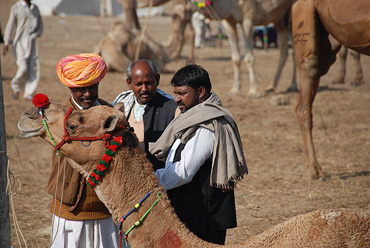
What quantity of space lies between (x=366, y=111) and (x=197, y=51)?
444 inches

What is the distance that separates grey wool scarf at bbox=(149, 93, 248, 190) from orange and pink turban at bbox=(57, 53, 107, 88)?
27.3 inches

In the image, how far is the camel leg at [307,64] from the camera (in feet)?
23.8

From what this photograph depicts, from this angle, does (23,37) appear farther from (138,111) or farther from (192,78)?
(192,78)

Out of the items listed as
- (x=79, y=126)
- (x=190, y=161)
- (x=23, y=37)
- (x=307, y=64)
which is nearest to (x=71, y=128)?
(x=79, y=126)

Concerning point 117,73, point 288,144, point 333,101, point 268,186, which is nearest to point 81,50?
point 117,73

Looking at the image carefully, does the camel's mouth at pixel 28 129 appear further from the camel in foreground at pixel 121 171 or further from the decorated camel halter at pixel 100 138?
the decorated camel halter at pixel 100 138

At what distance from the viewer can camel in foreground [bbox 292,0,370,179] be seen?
6730 millimetres

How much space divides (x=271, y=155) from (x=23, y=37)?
243 inches

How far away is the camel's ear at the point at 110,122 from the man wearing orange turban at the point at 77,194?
617 millimetres

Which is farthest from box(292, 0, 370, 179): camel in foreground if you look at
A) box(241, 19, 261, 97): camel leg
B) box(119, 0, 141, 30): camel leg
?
box(119, 0, 141, 30): camel leg

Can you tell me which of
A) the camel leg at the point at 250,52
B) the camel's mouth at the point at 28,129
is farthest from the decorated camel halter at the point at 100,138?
the camel leg at the point at 250,52

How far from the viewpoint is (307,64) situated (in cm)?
731

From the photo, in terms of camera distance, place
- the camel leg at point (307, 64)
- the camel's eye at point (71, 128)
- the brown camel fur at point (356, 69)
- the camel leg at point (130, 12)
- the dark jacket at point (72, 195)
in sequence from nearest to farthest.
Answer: the camel's eye at point (71, 128), the dark jacket at point (72, 195), the camel leg at point (307, 64), the brown camel fur at point (356, 69), the camel leg at point (130, 12)

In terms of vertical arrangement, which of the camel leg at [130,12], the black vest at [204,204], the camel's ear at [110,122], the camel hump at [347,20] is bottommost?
the camel leg at [130,12]
